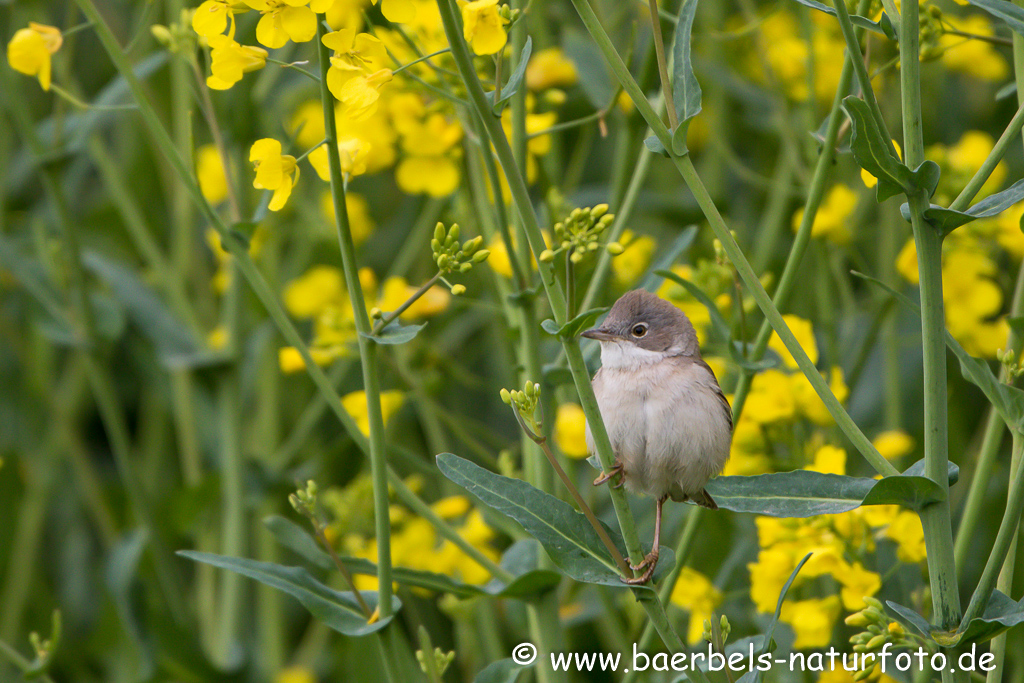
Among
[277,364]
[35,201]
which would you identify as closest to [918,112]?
[277,364]

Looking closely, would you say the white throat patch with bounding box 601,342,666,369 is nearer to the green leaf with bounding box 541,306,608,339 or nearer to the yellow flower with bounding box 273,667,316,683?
the green leaf with bounding box 541,306,608,339

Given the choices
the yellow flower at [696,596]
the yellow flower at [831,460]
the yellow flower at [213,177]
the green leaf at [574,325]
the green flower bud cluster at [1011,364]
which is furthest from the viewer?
the yellow flower at [213,177]

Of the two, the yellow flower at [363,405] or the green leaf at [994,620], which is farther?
the yellow flower at [363,405]

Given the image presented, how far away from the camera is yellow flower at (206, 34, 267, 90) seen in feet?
4.93

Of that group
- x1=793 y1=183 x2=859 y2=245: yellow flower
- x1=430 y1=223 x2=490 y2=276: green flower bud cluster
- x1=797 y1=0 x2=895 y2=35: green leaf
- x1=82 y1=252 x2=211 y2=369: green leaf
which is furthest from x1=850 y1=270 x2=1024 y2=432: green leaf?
x1=82 y1=252 x2=211 y2=369: green leaf

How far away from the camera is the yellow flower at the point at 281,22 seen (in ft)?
4.73

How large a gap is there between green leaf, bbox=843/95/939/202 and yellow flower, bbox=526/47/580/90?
1.26 metres

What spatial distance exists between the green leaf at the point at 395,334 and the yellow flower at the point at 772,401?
1.02m

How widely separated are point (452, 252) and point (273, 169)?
33 centimetres

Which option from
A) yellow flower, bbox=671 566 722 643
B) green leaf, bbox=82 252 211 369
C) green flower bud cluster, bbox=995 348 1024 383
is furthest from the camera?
green leaf, bbox=82 252 211 369

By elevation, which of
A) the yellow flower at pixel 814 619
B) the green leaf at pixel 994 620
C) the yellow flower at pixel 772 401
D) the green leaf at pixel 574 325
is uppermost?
the green leaf at pixel 574 325

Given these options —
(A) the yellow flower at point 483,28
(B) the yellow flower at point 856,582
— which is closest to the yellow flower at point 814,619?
(B) the yellow flower at point 856,582

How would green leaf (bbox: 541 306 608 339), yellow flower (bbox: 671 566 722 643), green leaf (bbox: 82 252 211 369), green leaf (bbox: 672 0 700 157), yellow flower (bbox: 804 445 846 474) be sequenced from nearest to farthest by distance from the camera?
green leaf (bbox: 541 306 608 339) → green leaf (bbox: 672 0 700 157) → yellow flower (bbox: 804 445 846 474) → yellow flower (bbox: 671 566 722 643) → green leaf (bbox: 82 252 211 369)

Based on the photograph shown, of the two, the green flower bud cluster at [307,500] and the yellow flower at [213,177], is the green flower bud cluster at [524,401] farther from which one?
the yellow flower at [213,177]
